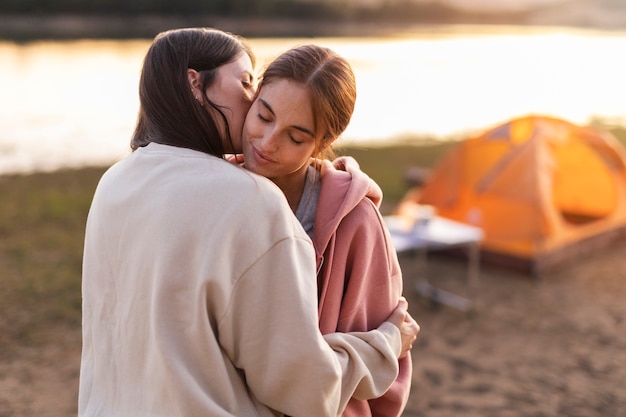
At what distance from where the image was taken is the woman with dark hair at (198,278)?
4.37 feet

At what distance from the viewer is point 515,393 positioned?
14.5 feet

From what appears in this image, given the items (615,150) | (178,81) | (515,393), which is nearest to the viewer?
(178,81)

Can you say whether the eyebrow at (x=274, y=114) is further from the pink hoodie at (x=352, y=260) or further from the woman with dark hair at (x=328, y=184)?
the pink hoodie at (x=352, y=260)

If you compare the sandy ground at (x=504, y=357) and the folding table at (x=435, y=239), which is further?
the folding table at (x=435, y=239)

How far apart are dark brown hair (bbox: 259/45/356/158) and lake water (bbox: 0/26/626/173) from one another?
21 centimetres

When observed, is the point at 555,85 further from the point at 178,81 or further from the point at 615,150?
the point at 178,81

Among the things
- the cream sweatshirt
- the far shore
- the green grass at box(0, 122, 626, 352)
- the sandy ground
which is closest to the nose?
the cream sweatshirt

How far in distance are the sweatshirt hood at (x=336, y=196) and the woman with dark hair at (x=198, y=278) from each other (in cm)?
22

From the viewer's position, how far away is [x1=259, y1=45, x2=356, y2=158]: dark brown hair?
161 cm

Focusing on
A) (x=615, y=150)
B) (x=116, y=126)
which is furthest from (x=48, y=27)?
(x=615, y=150)

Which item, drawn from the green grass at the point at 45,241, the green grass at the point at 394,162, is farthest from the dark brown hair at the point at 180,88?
the green grass at the point at 394,162

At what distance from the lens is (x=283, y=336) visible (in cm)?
136

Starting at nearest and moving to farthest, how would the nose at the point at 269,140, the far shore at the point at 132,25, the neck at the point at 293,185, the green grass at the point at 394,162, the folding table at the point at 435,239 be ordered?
the nose at the point at 269,140 < the neck at the point at 293,185 < the folding table at the point at 435,239 < the green grass at the point at 394,162 < the far shore at the point at 132,25

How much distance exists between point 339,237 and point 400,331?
11.7 inches
